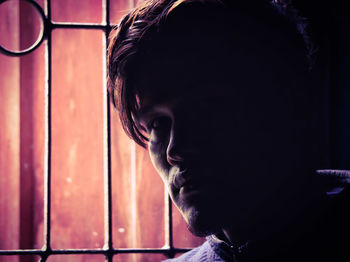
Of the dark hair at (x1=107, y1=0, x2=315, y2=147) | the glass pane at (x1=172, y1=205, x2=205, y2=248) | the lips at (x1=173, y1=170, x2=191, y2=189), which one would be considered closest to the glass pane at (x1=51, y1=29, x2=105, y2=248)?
the glass pane at (x1=172, y1=205, x2=205, y2=248)

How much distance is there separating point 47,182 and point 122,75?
599 millimetres

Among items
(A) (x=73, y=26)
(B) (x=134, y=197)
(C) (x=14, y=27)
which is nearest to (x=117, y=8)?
(A) (x=73, y=26)

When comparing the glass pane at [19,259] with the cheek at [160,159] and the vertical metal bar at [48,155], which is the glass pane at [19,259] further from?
the cheek at [160,159]

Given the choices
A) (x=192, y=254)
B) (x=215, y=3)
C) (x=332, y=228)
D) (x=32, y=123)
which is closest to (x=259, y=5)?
(x=215, y=3)

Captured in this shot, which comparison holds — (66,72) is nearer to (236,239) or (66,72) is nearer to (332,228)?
(236,239)

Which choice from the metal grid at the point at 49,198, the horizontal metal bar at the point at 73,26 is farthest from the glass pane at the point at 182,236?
the horizontal metal bar at the point at 73,26

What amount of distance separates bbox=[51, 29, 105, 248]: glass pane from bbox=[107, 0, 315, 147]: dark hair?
2.39ft

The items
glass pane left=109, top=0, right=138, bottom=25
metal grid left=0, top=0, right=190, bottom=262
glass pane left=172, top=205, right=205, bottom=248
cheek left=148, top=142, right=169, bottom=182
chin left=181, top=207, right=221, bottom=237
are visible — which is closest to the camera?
chin left=181, top=207, right=221, bottom=237

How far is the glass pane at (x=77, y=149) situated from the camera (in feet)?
5.95

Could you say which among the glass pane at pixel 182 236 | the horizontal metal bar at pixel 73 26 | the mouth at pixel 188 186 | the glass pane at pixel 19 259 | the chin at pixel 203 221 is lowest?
the glass pane at pixel 19 259

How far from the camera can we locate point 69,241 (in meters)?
1.83

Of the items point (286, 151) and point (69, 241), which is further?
point (69, 241)

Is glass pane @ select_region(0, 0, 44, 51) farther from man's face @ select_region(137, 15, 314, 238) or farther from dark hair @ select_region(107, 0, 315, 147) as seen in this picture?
man's face @ select_region(137, 15, 314, 238)

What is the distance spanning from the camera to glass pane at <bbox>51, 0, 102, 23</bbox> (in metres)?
1.84
